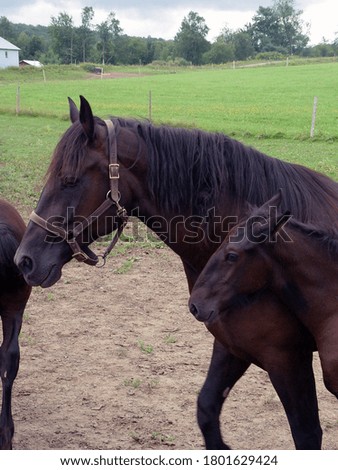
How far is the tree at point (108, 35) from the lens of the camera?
8400 cm

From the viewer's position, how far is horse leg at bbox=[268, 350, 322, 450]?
2.81 m

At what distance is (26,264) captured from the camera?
9.30 feet

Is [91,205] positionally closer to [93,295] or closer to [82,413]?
[82,413]

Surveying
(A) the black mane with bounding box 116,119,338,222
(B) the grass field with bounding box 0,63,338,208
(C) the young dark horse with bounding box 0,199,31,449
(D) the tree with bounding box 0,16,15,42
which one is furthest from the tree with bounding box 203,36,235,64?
(A) the black mane with bounding box 116,119,338,222

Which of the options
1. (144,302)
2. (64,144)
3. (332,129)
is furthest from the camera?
(332,129)

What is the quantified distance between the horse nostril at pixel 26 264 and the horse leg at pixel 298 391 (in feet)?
4.24

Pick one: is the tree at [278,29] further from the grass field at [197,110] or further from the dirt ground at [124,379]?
the dirt ground at [124,379]

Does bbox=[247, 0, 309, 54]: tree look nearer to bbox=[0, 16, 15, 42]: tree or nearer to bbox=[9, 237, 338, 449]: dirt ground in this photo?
bbox=[0, 16, 15, 42]: tree

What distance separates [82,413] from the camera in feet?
13.3

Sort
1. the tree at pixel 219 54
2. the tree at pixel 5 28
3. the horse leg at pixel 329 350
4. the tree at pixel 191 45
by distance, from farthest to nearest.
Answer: the tree at pixel 5 28 → the tree at pixel 191 45 → the tree at pixel 219 54 → the horse leg at pixel 329 350

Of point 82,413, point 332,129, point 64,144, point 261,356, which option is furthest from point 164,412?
point 332,129

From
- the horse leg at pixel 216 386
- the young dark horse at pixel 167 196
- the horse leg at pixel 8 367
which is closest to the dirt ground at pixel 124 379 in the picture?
the horse leg at pixel 8 367

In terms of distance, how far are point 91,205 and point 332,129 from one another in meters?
19.2
